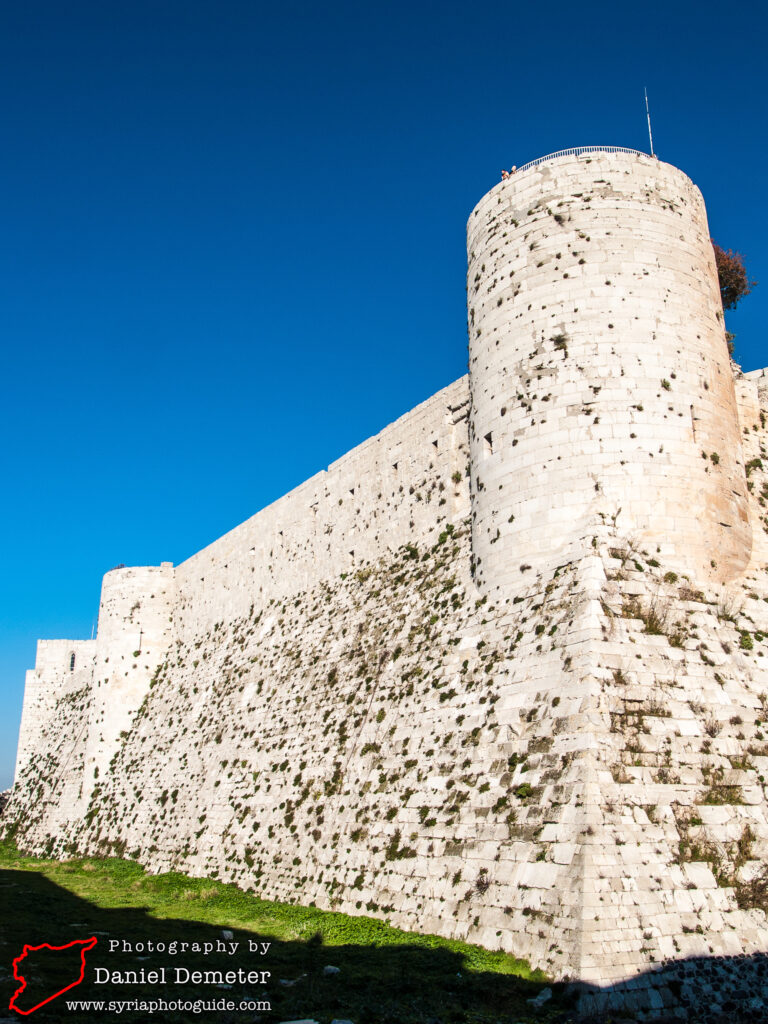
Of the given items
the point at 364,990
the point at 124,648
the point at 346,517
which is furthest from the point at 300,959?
the point at 124,648

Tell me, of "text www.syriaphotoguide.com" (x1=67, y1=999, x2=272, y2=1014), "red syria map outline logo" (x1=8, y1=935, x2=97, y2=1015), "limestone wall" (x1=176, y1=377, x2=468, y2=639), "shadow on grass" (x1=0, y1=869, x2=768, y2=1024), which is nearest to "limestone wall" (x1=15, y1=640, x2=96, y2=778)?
"limestone wall" (x1=176, y1=377, x2=468, y2=639)

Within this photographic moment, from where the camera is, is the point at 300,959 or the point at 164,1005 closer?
the point at 164,1005

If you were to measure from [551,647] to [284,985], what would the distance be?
5.70 m

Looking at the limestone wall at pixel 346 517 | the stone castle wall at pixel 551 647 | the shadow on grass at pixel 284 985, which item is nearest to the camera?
the shadow on grass at pixel 284 985

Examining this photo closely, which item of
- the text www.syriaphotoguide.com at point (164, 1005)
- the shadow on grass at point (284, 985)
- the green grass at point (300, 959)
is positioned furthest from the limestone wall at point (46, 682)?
the text www.syriaphotoguide.com at point (164, 1005)

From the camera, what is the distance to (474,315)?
1697 centimetres

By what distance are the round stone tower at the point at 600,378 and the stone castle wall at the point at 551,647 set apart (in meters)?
0.05

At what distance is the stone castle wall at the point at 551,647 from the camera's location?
10352 mm

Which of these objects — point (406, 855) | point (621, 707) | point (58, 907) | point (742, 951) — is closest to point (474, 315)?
point (621, 707)

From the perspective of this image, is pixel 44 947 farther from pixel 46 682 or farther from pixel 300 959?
pixel 46 682

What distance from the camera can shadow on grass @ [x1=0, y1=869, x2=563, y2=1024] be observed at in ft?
27.8

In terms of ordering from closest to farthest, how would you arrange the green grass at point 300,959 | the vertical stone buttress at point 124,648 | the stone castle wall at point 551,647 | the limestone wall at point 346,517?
the green grass at point 300,959 < the stone castle wall at point 551,647 < the limestone wall at point 346,517 < the vertical stone buttress at point 124,648

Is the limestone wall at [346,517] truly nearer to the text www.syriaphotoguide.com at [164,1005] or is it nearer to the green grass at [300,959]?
the green grass at [300,959]

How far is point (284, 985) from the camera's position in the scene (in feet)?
32.2
